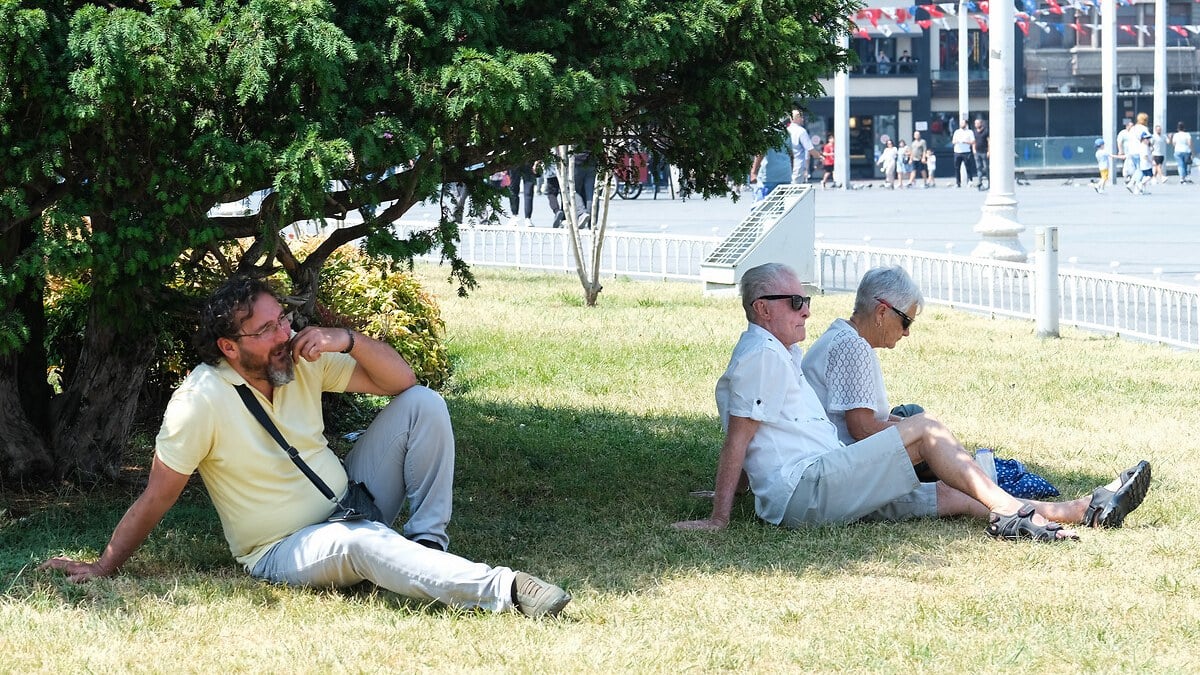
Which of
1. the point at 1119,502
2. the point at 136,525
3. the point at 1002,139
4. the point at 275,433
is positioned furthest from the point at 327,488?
the point at 1002,139

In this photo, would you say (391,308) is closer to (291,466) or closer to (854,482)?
(854,482)

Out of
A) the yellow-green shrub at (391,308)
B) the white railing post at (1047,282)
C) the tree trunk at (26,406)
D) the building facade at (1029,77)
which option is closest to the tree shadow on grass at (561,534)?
the tree trunk at (26,406)

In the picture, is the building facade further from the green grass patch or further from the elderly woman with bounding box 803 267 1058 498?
the elderly woman with bounding box 803 267 1058 498

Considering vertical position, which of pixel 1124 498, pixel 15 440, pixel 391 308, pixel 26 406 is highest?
pixel 391 308

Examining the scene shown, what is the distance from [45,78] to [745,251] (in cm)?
951

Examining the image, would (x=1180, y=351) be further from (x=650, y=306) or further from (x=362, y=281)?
(x=362, y=281)

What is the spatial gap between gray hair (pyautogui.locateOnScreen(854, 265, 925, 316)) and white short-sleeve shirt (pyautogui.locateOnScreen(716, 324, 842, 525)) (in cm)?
43

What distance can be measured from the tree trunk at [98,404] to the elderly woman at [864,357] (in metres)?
2.57

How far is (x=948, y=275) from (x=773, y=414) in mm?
8081

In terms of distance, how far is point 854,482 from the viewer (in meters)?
5.27

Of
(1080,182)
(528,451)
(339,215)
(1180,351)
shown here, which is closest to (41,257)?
(339,215)

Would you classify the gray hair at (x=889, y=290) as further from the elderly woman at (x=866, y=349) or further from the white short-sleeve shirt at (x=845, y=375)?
the white short-sleeve shirt at (x=845, y=375)

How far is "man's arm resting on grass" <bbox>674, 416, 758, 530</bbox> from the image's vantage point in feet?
17.3

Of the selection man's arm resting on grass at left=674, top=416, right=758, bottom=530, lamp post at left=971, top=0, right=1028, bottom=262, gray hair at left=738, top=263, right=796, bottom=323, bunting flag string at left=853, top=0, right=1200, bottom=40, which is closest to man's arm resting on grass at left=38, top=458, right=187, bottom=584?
man's arm resting on grass at left=674, top=416, right=758, bottom=530
